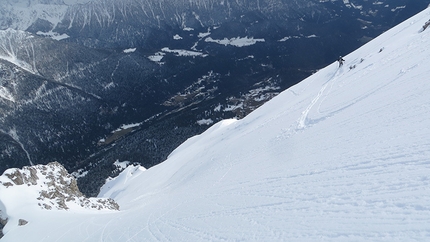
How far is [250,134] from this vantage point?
3291 cm

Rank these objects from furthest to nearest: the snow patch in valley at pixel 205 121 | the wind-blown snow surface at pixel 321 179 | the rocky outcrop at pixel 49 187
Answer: the snow patch in valley at pixel 205 121, the rocky outcrop at pixel 49 187, the wind-blown snow surface at pixel 321 179

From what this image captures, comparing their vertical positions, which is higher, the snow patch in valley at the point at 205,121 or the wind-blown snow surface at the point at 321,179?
the snow patch in valley at the point at 205,121

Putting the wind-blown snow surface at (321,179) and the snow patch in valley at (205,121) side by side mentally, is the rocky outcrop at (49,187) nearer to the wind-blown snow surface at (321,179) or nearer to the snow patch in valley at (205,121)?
the wind-blown snow surface at (321,179)

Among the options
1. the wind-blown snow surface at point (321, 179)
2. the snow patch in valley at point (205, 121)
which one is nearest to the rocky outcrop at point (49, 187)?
the wind-blown snow surface at point (321, 179)

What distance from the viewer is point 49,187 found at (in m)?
33.9

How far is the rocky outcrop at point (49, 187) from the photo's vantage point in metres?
31.6

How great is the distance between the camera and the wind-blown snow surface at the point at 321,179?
9.51 m

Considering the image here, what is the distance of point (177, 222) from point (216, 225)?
402 cm

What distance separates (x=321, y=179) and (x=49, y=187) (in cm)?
3215

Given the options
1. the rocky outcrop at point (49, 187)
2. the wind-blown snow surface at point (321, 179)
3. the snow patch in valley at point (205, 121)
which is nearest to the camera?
the wind-blown snow surface at point (321, 179)

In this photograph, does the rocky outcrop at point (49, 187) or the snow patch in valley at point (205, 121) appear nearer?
the rocky outcrop at point (49, 187)

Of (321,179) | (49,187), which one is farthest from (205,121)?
(321,179)

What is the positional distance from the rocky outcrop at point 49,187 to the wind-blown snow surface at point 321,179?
3.10 metres

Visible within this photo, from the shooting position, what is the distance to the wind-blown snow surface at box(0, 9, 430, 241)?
31.2 ft
